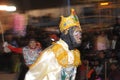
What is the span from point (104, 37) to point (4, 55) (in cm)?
226

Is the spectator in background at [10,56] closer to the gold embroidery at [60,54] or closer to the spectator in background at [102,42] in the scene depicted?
the spectator in background at [102,42]

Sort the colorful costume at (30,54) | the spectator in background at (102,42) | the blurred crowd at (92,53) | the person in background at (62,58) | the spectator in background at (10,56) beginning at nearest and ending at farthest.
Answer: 1. the person in background at (62,58)
2. the colorful costume at (30,54)
3. the blurred crowd at (92,53)
4. the spectator in background at (10,56)
5. the spectator in background at (102,42)

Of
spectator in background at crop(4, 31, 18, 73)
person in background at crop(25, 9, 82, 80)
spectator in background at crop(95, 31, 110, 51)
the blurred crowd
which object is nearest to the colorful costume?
the blurred crowd

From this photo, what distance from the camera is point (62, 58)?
14.8 ft

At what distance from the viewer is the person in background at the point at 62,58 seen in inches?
177

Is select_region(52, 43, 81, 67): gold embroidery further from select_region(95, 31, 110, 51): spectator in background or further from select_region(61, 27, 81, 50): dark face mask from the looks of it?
select_region(95, 31, 110, 51): spectator in background

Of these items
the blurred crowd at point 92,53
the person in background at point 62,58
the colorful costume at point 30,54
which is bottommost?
the blurred crowd at point 92,53

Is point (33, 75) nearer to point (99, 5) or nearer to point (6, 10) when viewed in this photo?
point (6, 10)

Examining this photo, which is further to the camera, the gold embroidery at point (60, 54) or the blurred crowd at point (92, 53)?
the blurred crowd at point (92, 53)

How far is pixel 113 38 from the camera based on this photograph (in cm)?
959

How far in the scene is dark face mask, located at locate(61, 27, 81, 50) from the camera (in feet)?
15.0

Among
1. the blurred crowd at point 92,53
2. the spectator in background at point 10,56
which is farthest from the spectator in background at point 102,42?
the spectator in background at point 10,56

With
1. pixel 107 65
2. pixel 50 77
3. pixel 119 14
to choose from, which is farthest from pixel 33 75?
pixel 119 14

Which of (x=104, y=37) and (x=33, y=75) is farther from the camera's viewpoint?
(x=104, y=37)
